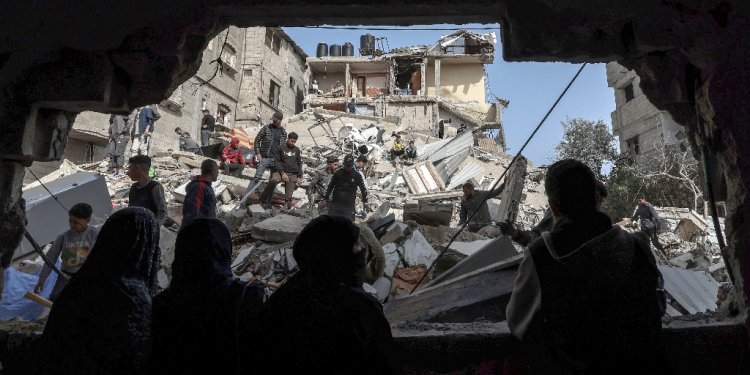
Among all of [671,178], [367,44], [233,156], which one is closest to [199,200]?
[233,156]

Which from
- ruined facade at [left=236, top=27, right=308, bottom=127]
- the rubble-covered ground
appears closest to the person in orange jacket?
the rubble-covered ground

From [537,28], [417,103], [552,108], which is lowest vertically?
[552,108]

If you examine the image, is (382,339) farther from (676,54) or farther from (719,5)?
(719,5)

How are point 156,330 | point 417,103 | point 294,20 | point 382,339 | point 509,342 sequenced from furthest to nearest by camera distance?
point 417,103 → point 294,20 → point 509,342 → point 156,330 → point 382,339

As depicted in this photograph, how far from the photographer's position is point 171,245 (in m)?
6.40

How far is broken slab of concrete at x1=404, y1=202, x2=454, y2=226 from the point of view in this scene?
8242 mm

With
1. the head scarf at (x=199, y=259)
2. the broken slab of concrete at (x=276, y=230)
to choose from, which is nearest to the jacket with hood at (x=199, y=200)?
the broken slab of concrete at (x=276, y=230)

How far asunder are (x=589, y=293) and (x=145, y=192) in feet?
13.8

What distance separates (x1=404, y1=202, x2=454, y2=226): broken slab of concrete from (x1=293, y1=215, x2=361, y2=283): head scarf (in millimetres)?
6512

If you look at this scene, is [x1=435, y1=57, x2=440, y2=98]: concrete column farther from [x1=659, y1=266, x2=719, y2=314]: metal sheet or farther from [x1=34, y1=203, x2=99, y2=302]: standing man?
[x1=34, y1=203, x2=99, y2=302]: standing man

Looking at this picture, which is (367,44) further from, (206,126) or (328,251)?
(328,251)

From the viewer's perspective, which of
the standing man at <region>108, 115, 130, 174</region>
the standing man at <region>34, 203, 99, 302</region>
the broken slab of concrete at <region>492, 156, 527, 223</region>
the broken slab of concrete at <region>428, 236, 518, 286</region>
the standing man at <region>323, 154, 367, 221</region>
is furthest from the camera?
the standing man at <region>108, 115, 130, 174</region>

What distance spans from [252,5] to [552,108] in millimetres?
2093

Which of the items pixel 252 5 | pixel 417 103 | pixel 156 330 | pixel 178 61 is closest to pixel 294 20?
pixel 252 5
